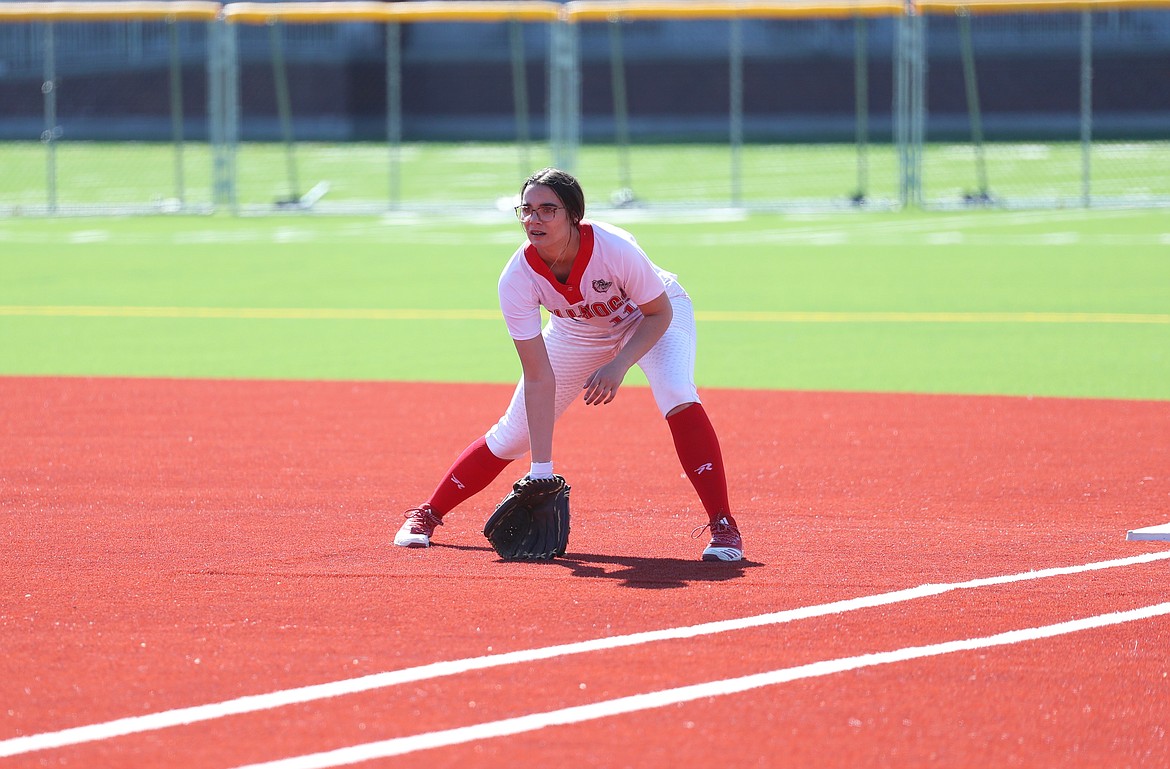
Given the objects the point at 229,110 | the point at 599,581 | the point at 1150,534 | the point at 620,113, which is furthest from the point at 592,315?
the point at 620,113

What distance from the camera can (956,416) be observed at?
1046cm

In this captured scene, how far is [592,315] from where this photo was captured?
7070 mm

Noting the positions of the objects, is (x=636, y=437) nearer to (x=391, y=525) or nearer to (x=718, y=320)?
(x=391, y=525)

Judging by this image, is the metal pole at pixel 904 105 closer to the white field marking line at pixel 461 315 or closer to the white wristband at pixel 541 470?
the white field marking line at pixel 461 315

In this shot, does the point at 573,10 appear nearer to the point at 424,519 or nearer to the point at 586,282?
the point at 424,519

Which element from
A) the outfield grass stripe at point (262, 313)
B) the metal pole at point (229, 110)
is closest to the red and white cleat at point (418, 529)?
the outfield grass stripe at point (262, 313)

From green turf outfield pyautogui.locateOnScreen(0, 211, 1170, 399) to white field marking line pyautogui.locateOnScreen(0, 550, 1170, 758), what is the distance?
5.22 m

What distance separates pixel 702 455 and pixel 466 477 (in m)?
1.01

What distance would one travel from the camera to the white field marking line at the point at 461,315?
1510cm

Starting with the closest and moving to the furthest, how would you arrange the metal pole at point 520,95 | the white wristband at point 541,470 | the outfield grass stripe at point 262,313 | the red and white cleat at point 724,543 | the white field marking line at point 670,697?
the white field marking line at point 670,697, the red and white cleat at point 724,543, the white wristband at point 541,470, the outfield grass stripe at point 262,313, the metal pole at point 520,95

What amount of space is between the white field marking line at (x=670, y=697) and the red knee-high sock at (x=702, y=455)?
154cm

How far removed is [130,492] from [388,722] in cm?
394

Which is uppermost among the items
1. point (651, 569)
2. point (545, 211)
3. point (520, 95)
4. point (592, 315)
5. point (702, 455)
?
point (520, 95)

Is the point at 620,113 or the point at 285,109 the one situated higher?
the point at 285,109
